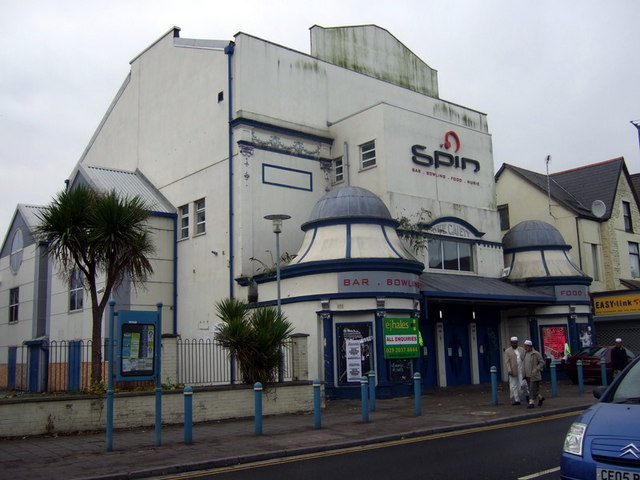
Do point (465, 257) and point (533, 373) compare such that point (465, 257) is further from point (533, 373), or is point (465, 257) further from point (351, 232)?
point (533, 373)

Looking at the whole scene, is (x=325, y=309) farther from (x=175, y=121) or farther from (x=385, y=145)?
(x=175, y=121)

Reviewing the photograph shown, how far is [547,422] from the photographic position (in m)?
14.8

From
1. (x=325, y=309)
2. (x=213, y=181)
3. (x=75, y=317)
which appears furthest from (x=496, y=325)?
(x=75, y=317)

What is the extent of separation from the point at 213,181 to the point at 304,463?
16.9 meters

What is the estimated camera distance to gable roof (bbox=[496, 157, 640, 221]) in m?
35.4

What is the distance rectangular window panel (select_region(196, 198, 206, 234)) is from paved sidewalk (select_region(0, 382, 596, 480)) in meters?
10.6

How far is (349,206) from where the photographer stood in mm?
21766

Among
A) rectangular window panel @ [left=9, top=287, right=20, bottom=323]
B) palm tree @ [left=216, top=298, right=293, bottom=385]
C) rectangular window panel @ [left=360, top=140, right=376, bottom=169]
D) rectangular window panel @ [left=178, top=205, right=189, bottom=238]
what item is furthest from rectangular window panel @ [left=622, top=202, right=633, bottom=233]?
rectangular window panel @ [left=9, top=287, right=20, bottom=323]

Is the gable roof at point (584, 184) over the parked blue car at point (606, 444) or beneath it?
over

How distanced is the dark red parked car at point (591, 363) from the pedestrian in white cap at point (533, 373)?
25.2 feet

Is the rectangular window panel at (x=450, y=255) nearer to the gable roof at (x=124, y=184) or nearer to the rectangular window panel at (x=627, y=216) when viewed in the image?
the gable roof at (x=124, y=184)

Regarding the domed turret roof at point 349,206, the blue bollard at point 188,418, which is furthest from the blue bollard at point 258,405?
the domed turret roof at point 349,206

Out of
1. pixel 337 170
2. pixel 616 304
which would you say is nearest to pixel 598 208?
pixel 616 304

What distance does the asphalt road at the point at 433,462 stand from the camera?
29.8 feet
